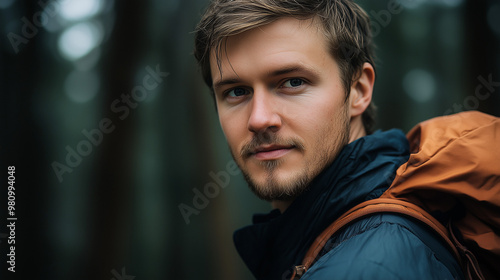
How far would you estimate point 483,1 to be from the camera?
2760 millimetres

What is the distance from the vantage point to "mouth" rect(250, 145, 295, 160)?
4.15ft

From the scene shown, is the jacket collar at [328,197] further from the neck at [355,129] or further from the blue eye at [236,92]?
the blue eye at [236,92]

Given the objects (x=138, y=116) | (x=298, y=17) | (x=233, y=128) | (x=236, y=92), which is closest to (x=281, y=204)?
(x=233, y=128)

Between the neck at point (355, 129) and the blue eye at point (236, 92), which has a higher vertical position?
the blue eye at point (236, 92)

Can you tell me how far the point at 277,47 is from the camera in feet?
4.21

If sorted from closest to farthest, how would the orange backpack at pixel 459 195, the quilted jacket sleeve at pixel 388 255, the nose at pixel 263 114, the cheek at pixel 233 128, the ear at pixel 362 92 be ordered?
the quilted jacket sleeve at pixel 388 255
the orange backpack at pixel 459 195
the nose at pixel 263 114
the cheek at pixel 233 128
the ear at pixel 362 92

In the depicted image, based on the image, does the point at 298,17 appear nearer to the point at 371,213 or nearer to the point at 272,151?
the point at 272,151

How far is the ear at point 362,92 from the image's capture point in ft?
4.79

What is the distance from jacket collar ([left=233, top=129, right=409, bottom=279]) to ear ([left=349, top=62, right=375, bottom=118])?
0.58 feet

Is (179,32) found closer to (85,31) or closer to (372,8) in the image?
(85,31)

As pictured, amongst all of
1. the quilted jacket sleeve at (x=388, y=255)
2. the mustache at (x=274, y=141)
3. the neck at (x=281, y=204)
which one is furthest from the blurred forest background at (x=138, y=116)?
the quilted jacket sleeve at (x=388, y=255)

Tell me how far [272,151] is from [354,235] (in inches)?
16.3

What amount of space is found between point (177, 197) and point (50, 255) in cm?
89

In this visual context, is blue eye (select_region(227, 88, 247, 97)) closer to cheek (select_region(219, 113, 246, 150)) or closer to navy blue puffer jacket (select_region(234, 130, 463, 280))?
cheek (select_region(219, 113, 246, 150))
